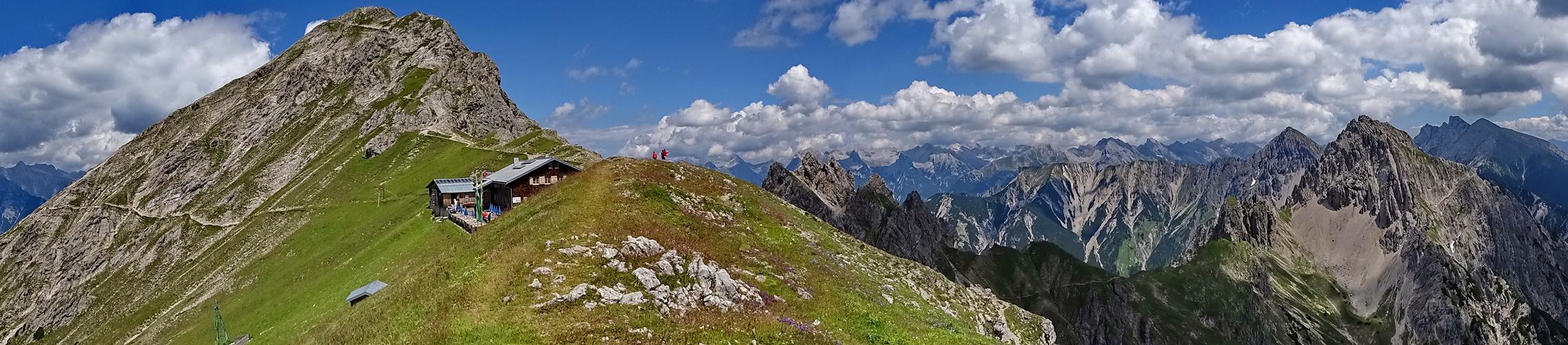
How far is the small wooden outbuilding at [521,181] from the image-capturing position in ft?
235

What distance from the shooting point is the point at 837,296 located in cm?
4178

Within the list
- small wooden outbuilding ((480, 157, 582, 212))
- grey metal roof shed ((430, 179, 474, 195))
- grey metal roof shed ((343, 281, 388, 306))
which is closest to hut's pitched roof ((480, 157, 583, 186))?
small wooden outbuilding ((480, 157, 582, 212))

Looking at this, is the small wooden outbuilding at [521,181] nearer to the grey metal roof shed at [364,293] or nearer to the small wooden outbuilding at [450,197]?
the small wooden outbuilding at [450,197]

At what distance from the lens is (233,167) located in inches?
6565

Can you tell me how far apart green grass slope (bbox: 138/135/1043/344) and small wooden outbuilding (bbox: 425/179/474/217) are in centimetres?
202

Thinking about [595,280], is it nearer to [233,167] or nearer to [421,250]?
[421,250]

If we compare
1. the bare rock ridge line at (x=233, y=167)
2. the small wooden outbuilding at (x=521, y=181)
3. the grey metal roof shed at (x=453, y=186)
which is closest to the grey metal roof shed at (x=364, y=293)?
the small wooden outbuilding at (x=521, y=181)

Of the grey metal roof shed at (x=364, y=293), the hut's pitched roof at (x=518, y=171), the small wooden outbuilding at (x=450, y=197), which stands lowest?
the grey metal roof shed at (x=364, y=293)

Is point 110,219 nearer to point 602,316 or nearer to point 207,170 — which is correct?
point 207,170

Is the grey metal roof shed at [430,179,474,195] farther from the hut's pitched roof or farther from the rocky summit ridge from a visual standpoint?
the rocky summit ridge

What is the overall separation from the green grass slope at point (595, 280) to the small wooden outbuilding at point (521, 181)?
656 cm

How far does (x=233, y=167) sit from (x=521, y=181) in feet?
439

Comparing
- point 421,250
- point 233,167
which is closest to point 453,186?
point 421,250

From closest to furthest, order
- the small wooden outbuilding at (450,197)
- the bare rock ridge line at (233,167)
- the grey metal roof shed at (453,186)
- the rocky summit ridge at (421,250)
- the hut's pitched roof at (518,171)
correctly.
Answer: the rocky summit ridge at (421,250), the hut's pitched roof at (518,171), the small wooden outbuilding at (450,197), the grey metal roof shed at (453,186), the bare rock ridge line at (233,167)
